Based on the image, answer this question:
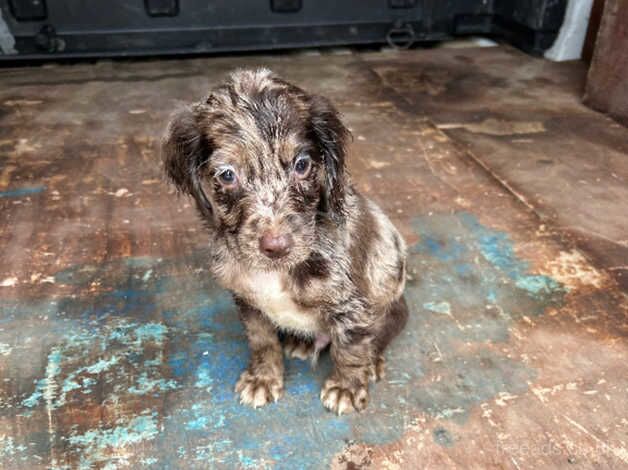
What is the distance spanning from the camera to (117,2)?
793 cm

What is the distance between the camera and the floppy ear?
103 inches

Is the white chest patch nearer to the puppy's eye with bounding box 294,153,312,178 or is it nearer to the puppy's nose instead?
the puppy's nose

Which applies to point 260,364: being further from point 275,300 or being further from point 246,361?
point 275,300

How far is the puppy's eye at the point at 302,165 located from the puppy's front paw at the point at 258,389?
106cm

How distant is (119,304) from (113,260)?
0.52 m

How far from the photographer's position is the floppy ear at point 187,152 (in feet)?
8.59

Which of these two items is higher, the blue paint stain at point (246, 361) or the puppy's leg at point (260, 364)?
the puppy's leg at point (260, 364)

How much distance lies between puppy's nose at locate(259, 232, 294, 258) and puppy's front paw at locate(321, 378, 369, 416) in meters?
0.87

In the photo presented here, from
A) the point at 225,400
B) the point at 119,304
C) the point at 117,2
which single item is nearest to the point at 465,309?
the point at 225,400

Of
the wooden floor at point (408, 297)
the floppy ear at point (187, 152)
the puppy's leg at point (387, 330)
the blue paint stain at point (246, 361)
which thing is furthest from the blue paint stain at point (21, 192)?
the puppy's leg at point (387, 330)

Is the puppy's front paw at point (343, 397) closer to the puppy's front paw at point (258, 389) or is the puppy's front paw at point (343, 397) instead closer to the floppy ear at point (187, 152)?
the puppy's front paw at point (258, 389)

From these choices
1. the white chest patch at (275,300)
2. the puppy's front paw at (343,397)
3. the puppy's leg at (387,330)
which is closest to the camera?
the white chest patch at (275,300)

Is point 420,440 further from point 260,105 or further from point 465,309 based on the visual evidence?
point 260,105

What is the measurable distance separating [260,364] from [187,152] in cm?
115
